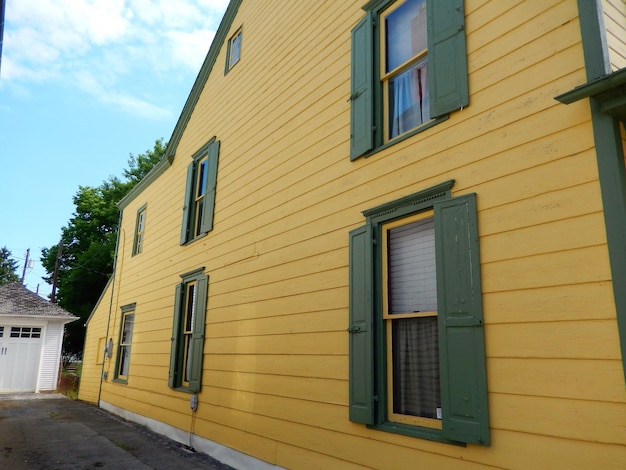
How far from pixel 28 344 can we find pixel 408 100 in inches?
733

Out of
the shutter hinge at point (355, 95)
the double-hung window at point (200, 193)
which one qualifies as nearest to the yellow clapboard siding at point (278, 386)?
the double-hung window at point (200, 193)

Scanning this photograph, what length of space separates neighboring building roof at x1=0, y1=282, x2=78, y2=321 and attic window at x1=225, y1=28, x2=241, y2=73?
45.0 feet

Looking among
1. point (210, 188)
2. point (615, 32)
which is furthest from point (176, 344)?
point (615, 32)

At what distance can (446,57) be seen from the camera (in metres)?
4.42

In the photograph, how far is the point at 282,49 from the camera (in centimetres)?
737

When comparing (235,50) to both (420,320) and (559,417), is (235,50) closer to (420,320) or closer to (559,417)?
(420,320)

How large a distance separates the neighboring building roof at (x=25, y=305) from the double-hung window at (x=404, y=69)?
1715cm

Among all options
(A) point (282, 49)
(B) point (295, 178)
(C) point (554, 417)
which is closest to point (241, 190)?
(B) point (295, 178)

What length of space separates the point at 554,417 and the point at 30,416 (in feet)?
39.8

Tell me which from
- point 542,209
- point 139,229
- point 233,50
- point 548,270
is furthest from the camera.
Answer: point 139,229

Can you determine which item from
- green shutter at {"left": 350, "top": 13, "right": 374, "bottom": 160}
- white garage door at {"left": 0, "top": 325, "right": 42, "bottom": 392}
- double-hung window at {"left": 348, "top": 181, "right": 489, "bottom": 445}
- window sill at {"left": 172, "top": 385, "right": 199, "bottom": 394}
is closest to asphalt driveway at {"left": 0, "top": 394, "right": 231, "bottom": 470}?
window sill at {"left": 172, "top": 385, "right": 199, "bottom": 394}

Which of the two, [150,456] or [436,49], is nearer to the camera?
[436,49]

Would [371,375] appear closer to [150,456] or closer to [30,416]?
[150,456]

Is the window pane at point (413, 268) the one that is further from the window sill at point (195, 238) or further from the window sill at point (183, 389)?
the window sill at point (195, 238)
